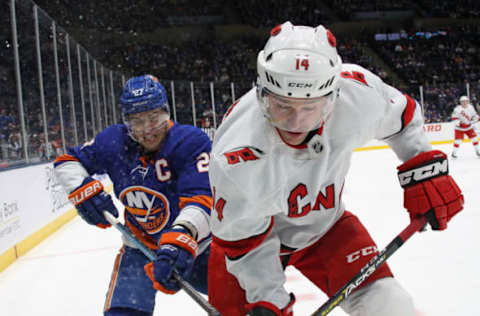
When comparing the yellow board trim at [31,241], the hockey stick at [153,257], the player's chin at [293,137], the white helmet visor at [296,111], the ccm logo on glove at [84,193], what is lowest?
the yellow board trim at [31,241]

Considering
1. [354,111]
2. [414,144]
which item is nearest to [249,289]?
[354,111]

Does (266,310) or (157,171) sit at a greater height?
(157,171)

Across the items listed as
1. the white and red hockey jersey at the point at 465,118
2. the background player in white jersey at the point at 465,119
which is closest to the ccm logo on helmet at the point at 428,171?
the background player in white jersey at the point at 465,119

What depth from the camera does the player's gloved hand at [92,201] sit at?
1988 millimetres

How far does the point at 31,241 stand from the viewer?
13.6 ft

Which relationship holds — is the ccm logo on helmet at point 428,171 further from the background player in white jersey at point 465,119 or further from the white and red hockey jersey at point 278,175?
the background player in white jersey at point 465,119

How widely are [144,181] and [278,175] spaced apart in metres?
0.78

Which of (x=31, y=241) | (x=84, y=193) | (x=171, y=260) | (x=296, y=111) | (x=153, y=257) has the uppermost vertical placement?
(x=296, y=111)

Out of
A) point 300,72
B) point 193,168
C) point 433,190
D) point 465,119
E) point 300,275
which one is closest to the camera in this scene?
point 300,72

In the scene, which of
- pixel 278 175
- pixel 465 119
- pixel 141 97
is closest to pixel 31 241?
pixel 141 97

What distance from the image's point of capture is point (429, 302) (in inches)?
90.4

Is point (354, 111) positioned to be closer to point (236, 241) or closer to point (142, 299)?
point (236, 241)

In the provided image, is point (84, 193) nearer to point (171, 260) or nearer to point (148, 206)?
point (148, 206)

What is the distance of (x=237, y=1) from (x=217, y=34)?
2215mm
